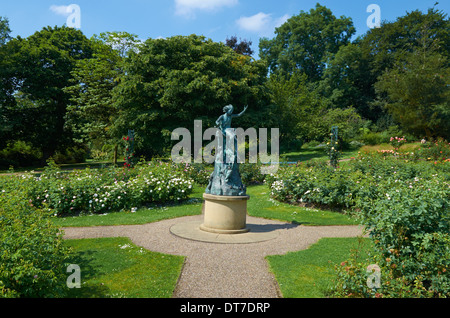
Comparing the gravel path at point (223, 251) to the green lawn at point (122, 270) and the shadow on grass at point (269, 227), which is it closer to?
the shadow on grass at point (269, 227)

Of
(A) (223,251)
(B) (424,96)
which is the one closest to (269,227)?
(A) (223,251)

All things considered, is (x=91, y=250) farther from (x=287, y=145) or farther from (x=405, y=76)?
(x=287, y=145)

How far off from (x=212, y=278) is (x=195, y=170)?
12.9 meters

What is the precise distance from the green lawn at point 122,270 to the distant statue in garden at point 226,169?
2413mm

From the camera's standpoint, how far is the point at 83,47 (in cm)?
3447

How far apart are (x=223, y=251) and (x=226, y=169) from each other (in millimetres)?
2316

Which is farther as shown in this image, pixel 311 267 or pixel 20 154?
pixel 20 154

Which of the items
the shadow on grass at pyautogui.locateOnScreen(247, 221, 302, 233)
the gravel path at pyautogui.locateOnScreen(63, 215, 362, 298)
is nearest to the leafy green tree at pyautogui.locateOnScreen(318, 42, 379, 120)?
the shadow on grass at pyautogui.locateOnScreen(247, 221, 302, 233)

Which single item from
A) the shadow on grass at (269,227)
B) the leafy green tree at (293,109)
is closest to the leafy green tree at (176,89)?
the leafy green tree at (293,109)

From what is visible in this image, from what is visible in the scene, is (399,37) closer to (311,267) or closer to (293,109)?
(293,109)

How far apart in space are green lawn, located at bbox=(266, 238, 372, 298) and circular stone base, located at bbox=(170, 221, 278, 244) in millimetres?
1178

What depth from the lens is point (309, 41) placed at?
51.5 metres
